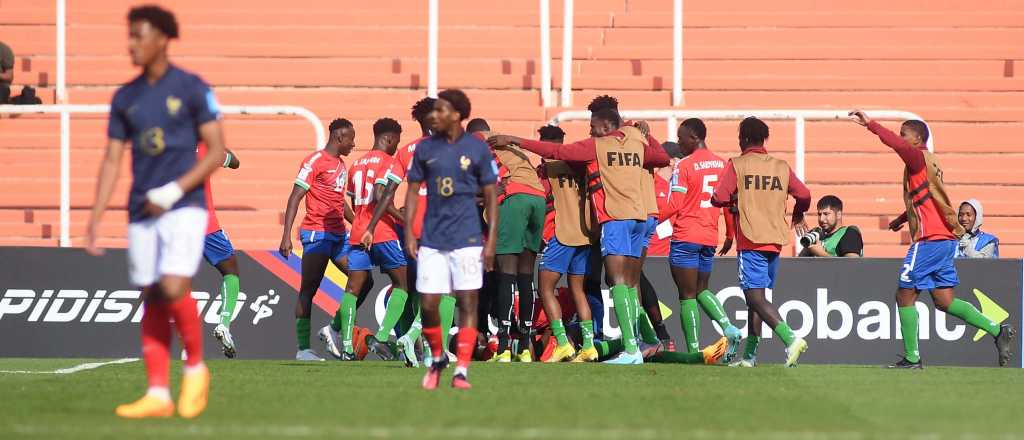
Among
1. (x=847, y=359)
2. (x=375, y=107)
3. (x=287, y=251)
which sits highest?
(x=375, y=107)

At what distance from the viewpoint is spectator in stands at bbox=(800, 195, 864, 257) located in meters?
15.7

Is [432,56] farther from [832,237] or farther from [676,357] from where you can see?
[676,357]

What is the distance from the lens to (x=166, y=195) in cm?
757

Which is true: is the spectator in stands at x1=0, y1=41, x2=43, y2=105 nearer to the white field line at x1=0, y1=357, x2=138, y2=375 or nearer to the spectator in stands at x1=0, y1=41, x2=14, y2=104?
the spectator in stands at x1=0, y1=41, x2=14, y2=104

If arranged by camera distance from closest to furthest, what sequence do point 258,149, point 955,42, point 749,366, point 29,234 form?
point 749,366, point 29,234, point 258,149, point 955,42

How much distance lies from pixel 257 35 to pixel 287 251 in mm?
8721

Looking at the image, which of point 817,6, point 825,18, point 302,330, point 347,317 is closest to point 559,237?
point 347,317

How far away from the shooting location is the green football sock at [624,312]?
13.0 m

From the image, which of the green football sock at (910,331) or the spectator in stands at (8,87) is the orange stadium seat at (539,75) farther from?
the green football sock at (910,331)

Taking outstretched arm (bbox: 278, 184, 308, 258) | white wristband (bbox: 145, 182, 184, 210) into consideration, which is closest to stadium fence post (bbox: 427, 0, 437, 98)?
outstretched arm (bbox: 278, 184, 308, 258)

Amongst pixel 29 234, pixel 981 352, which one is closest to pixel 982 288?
pixel 981 352

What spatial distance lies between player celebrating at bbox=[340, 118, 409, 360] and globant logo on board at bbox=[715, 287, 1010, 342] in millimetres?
3344

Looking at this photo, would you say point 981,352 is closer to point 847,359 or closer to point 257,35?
point 847,359

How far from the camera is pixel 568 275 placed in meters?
13.7
